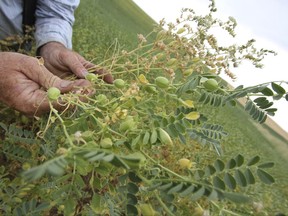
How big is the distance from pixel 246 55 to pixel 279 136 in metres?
10.3

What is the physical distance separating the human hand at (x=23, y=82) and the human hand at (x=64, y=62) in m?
0.14

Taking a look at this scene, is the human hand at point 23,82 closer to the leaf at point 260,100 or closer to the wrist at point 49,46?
the wrist at point 49,46

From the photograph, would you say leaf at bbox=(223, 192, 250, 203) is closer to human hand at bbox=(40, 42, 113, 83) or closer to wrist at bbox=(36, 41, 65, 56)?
human hand at bbox=(40, 42, 113, 83)

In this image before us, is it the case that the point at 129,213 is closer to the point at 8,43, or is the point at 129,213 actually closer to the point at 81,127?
the point at 81,127

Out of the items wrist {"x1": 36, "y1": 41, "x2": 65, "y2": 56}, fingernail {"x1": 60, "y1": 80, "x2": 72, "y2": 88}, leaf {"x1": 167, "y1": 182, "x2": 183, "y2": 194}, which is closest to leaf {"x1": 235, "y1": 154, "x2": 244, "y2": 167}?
leaf {"x1": 167, "y1": 182, "x2": 183, "y2": 194}

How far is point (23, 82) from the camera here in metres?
1.27

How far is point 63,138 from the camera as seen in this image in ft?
4.05

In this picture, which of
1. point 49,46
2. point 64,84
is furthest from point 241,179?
point 49,46

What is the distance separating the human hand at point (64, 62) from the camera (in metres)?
1.34

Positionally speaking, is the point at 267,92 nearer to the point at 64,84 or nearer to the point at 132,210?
the point at 132,210

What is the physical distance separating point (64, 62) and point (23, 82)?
27cm

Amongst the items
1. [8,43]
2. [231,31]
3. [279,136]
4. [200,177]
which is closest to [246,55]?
[231,31]

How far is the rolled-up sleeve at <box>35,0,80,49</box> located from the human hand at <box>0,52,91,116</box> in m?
0.58

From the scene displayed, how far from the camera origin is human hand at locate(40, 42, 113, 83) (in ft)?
4.40
